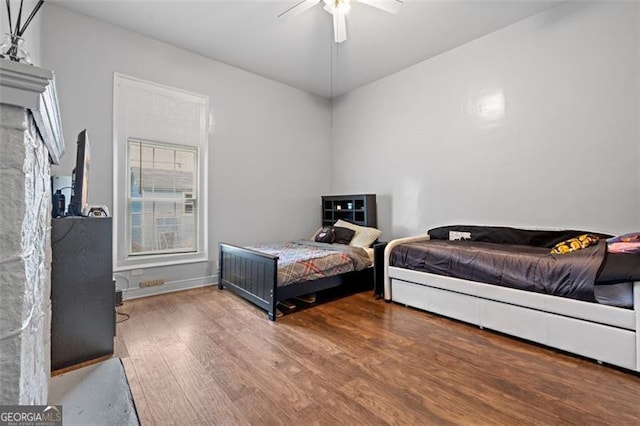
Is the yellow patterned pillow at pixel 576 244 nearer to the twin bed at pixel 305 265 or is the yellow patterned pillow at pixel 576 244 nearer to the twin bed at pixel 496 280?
the twin bed at pixel 496 280

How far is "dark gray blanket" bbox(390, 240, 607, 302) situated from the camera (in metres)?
2.17

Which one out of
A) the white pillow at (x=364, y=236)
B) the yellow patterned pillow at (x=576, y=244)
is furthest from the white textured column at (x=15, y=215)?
the white pillow at (x=364, y=236)

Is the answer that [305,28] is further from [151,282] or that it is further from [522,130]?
[151,282]

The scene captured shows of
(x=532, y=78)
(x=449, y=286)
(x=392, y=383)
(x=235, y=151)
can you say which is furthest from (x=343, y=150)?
(x=392, y=383)

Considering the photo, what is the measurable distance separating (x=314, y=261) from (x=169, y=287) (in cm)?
199

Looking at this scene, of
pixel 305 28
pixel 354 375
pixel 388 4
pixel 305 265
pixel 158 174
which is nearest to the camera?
pixel 354 375

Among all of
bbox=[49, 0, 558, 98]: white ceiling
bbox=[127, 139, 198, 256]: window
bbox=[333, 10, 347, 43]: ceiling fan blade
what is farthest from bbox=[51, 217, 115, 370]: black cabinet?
bbox=[333, 10, 347, 43]: ceiling fan blade

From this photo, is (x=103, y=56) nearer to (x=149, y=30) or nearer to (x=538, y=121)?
(x=149, y=30)

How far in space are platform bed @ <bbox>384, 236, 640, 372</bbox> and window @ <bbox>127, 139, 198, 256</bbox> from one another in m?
2.90

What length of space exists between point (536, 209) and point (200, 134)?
4294mm

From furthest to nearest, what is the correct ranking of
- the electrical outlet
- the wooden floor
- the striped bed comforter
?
the electrical outlet → the striped bed comforter → the wooden floor

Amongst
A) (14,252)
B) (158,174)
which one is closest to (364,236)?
(158,174)

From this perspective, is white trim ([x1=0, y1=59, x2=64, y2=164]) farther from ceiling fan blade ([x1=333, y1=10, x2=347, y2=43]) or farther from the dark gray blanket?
the dark gray blanket

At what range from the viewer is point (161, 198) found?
381 centimetres
